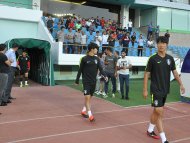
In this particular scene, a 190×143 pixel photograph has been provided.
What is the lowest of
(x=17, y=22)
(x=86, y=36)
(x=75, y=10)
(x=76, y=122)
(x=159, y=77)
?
(x=76, y=122)

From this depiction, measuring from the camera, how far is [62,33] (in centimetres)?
1794

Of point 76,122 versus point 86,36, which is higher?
point 86,36

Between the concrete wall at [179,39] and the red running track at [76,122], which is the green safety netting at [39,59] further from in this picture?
the concrete wall at [179,39]

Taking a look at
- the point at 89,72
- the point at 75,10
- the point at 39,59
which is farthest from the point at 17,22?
the point at 89,72

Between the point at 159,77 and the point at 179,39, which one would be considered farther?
the point at 179,39

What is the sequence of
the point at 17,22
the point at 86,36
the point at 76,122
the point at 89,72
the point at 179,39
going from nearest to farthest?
the point at 76,122 → the point at 89,72 → the point at 86,36 → the point at 17,22 → the point at 179,39

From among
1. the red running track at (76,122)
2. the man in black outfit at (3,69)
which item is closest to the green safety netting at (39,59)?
the red running track at (76,122)

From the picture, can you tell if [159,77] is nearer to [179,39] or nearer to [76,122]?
[76,122]

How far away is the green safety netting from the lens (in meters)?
15.2

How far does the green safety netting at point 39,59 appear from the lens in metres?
15.2

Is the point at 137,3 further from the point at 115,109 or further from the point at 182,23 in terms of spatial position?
the point at 115,109

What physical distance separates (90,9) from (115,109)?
710 inches

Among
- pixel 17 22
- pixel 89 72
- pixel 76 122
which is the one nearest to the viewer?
pixel 76 122

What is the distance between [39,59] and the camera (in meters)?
16.9
